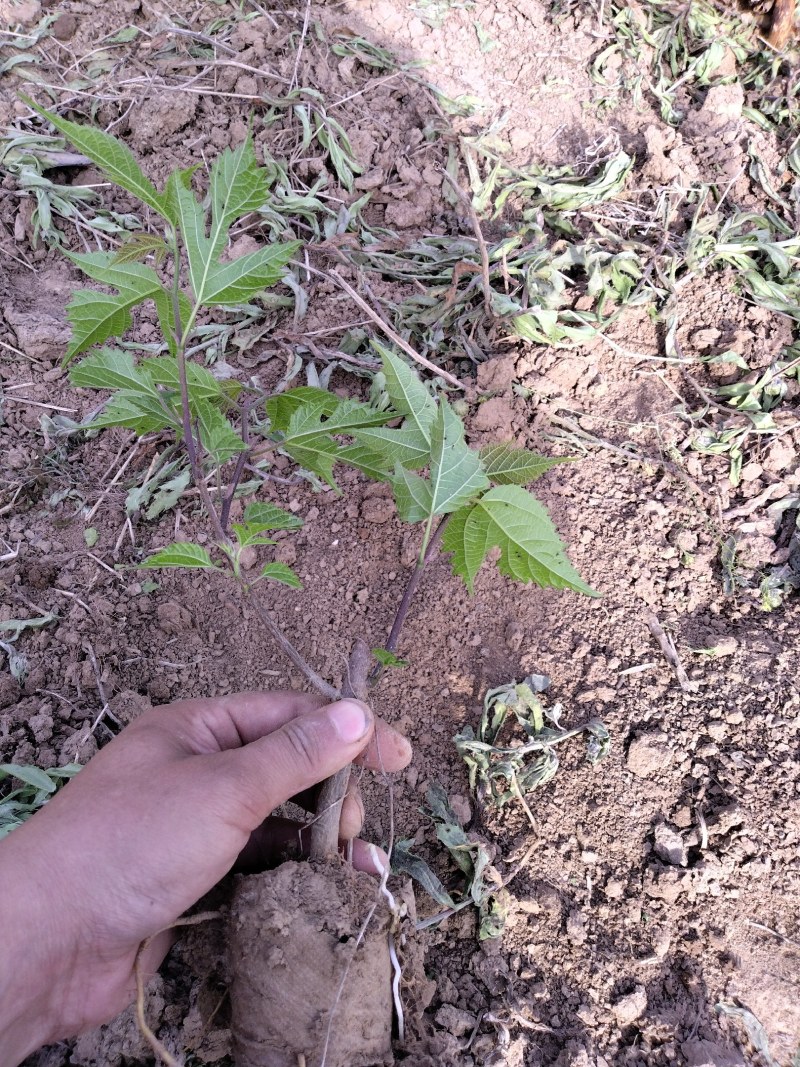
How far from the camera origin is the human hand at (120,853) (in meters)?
1.42

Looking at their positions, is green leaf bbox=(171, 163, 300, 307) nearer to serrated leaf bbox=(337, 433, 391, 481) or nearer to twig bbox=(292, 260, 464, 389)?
serrated leaf bbox=(337, 433, 391, 481)

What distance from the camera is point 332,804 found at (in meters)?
1.68

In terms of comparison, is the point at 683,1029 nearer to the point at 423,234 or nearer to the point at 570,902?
the point at 570,902

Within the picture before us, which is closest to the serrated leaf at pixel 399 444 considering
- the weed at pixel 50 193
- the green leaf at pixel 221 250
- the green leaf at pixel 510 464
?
the green leaf at pixel 510 464

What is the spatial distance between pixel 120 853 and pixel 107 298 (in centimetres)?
114

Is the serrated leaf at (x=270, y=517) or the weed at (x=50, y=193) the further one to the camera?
the weed at (x=50, y=193)

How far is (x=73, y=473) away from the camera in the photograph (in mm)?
2451

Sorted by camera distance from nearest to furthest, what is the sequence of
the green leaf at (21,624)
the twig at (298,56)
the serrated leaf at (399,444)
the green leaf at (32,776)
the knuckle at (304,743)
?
the knuckle at (304,743)
the serrated leaf at (399,444)
the green leaf at (32,776)
the green leaf at (21,624)
the twig at (298,56)

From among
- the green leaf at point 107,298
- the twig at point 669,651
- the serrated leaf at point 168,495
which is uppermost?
the green leaf at point 107,298

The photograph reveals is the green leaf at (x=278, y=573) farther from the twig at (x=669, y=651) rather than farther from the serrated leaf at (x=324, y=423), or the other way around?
the twig at (x=669, y=651)

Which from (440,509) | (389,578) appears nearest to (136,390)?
(440,509)

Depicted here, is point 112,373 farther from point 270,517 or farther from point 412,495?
point 412,495

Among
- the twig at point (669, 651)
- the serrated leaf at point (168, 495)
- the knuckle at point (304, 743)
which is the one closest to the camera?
the knuckle at point (304, 743)

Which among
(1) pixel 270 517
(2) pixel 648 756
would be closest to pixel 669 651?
(2) pixel 648 756
